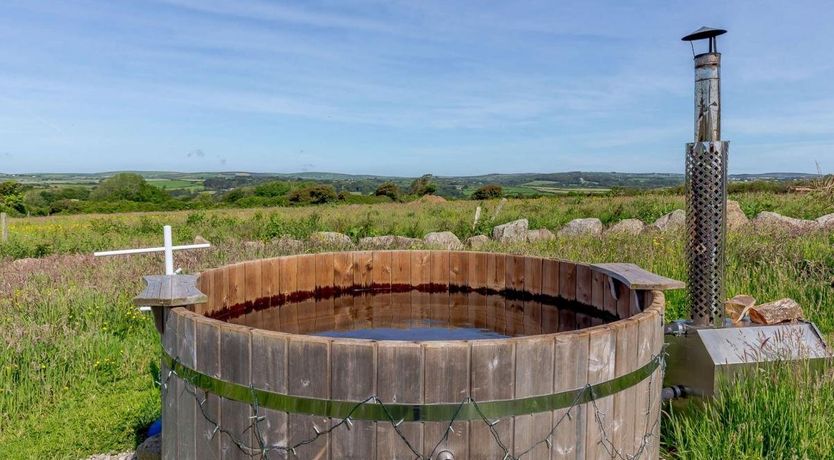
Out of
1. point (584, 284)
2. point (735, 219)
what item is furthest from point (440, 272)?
point (735, 219)

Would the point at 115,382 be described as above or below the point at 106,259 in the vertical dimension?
below

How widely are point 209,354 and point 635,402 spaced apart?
1997 millimetres

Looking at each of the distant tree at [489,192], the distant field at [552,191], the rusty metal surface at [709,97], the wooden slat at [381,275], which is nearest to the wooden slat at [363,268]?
the wooden slat at [381,275]

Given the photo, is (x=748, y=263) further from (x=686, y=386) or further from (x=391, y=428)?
(x=391, y=428)

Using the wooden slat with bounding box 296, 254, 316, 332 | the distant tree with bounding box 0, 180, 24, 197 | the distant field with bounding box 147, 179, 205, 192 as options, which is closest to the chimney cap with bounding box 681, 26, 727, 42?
the wooden slat with bounding box 296, 254, 316, 332

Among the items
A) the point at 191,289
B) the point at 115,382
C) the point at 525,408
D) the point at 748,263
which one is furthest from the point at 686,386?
the point at 115,382

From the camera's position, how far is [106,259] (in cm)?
956

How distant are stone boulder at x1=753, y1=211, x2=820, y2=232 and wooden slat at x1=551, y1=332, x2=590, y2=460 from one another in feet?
32.8

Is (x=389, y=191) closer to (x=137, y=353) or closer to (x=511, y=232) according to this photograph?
(x=511, y=232)

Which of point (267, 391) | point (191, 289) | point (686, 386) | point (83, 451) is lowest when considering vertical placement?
point (83, 451)

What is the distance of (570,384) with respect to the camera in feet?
8.56

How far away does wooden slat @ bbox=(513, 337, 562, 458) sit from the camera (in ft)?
8.14

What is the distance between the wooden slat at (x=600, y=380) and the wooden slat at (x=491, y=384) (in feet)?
1.32

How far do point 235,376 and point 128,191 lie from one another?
52324 mm
